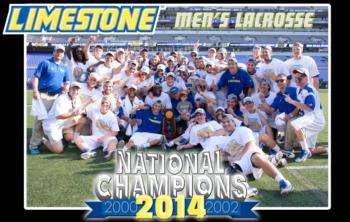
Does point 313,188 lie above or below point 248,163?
below

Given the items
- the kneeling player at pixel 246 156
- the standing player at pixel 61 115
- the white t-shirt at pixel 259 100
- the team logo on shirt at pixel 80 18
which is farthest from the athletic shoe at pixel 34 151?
the white t-shirt at pixel 259 100

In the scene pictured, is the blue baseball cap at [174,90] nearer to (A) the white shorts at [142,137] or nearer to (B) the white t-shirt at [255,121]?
(A) the white shorts at [142,137]

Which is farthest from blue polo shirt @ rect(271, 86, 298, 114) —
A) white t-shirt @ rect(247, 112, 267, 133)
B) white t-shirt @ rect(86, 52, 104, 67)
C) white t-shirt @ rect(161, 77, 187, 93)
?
white t-shirt @ rect(86, 52, 104, 67)

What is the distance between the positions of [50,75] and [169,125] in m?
1.94

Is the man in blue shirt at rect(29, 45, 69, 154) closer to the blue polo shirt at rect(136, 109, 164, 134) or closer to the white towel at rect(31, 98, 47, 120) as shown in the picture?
the white towel at rect(31, 98, 47, 120)

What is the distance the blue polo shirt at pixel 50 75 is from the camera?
6.20 meters

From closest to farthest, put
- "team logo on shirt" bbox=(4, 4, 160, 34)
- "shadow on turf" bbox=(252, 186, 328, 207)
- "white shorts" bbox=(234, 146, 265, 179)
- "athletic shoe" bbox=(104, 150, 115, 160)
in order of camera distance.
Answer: "shadow on turf" bbox=(252, 186, 328, 207), "white shorts" bbox=(234, 146, 265, 179), "team logo on shirt" bbox=(4, 4, 160, 34), "athletic shoe" bbox=(104, 150, 115, 160)

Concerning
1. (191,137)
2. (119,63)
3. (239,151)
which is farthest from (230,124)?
(119,63)

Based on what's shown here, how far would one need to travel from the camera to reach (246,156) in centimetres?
534

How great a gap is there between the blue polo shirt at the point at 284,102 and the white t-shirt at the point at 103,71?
2.68 metres

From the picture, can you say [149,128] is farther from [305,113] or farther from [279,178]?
[305,113]

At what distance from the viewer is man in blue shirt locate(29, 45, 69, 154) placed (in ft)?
20.3

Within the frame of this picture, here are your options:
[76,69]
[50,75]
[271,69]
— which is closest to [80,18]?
[50,75]

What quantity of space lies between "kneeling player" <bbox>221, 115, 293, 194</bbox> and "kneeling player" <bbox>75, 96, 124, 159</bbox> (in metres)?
1.75
